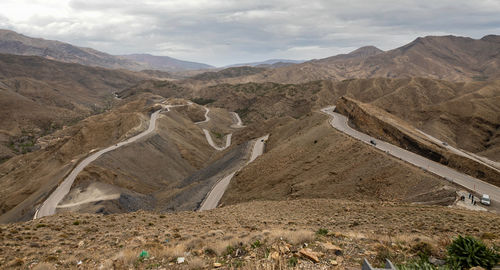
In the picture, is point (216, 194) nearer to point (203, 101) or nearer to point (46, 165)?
point (46, 165)

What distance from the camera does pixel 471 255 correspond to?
287 inches

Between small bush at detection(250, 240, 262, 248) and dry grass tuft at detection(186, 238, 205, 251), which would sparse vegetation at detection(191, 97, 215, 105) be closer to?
dry grass tuft at detection(186, 238, 205, 251)

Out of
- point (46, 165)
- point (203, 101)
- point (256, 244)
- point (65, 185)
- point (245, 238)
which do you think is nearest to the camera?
point (256, 244)

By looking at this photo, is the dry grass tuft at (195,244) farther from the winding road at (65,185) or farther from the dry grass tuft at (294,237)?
the winding road at (65,185)

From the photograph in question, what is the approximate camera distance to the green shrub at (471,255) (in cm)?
722

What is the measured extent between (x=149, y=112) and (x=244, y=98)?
6158 centimetres

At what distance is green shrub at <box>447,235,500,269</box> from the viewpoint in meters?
7.22

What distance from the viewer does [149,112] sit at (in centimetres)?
8550

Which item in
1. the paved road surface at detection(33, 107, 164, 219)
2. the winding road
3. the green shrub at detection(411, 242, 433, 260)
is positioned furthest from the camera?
the winding road

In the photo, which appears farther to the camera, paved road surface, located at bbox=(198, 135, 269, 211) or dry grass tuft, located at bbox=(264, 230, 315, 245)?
paved road surface, located at bbox=(198, 135, 269, 211)

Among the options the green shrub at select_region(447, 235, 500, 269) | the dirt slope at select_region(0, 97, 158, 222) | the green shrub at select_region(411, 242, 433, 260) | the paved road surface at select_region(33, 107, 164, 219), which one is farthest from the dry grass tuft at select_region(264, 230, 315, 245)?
the dirt slope at select_region(0, 97, 158, 222)

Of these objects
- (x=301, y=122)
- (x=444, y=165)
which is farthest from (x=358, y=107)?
(x=444, y=165)

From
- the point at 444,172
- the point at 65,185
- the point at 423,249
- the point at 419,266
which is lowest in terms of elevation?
the point at 65,185

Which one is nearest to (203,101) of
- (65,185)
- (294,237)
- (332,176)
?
(65,185)
